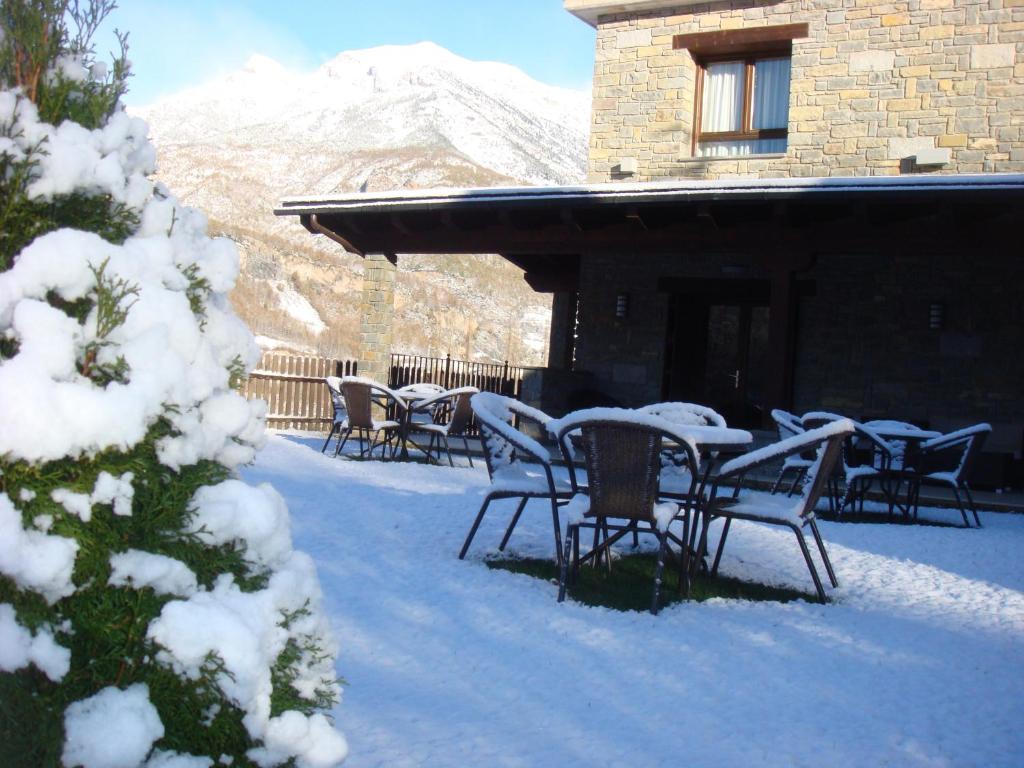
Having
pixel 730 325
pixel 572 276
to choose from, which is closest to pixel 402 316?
pixel 572 276

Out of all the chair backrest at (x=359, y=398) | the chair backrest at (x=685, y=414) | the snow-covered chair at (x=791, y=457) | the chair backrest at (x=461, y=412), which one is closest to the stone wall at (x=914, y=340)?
the snow-covered chair at (x=791, y=457)

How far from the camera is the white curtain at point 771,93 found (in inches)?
445

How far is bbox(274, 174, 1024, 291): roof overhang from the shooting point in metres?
8.08

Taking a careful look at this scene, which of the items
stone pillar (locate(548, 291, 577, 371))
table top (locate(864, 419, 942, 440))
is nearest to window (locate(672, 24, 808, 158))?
stone pillar (locate(548, 291, 577, 371))

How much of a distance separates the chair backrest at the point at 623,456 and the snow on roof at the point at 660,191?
505 centimetres

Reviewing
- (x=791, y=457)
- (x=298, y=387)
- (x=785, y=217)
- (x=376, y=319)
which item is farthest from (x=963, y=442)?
(x=298, y=387)

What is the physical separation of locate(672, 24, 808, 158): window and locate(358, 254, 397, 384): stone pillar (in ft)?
13.4

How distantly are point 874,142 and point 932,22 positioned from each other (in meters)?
1.38

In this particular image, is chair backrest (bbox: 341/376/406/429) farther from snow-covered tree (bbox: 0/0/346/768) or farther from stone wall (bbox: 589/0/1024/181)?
snow-covered tree (bbox: 0/0/346/768)

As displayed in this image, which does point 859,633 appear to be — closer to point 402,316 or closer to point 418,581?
point 418,581

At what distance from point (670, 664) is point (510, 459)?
1.71 metres

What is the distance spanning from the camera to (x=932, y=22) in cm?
1042

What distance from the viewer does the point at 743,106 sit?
37.8 feet

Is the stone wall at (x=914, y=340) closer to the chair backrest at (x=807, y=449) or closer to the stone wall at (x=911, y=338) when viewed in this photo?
the stone wall at (x=911, y=338)
